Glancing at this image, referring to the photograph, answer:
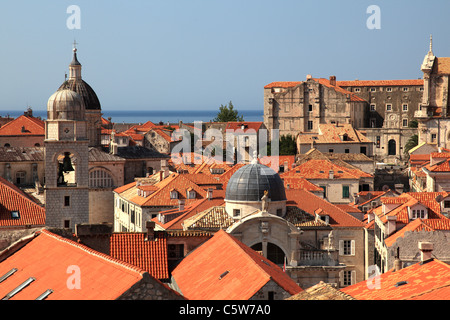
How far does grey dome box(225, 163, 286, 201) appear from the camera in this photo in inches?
1881

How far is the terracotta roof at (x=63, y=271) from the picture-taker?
2186 centimetres

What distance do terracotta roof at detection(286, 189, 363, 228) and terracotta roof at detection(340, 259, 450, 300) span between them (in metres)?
22.7

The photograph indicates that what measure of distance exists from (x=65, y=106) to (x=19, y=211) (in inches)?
213

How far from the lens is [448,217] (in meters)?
55.4

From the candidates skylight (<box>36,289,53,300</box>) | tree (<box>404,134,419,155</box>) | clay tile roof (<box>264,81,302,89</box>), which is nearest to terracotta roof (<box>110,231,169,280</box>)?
skylight (<box>36,289,53,300</box>)

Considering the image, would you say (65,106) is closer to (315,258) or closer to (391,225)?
(315,258)

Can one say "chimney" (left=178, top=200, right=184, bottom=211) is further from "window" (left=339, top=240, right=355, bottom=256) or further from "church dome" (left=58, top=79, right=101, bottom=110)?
"church dome" (left=58, top=79, right=101, bottom=110)

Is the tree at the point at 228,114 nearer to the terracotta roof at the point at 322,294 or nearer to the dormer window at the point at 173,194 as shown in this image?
the dormer window at the point at 173,194

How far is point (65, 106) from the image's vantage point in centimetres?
4822

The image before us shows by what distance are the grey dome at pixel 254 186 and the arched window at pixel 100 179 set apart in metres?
30.9

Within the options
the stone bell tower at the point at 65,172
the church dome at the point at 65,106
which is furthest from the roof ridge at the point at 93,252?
the church dome at the point at 65,106

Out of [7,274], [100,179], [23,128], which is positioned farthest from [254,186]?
[23,128]

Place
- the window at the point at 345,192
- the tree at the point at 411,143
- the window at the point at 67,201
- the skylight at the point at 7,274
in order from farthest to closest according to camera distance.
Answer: the tree at the point at 411,143, the window at the point at 345,192, the window at the point at 67,201, the skylight at the point at 7,274
